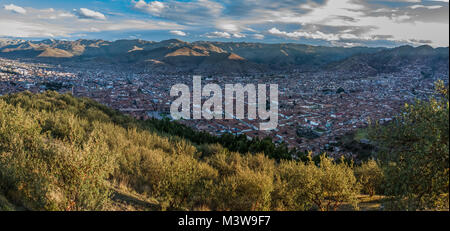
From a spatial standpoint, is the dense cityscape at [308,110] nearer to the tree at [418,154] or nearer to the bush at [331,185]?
the bush at [331,185]

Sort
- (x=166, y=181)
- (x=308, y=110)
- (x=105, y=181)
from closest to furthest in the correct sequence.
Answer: (x=105, y=181), (x=166, y=181), (x=308, y=110)

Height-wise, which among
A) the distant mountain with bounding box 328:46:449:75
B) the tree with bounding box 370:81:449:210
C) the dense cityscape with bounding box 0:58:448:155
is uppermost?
the distant mountain with bounding box 328:46:449:75

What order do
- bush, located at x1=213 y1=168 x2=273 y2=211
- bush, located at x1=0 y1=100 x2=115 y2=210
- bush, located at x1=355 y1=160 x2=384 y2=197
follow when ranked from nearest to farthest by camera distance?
bush, located at x1=0 y1=100 x2=115 y2=210
bush, located at x1=213 y1=168 x2=273 y2=211
bush, located at x1=355 y1=160 x2=384 y2=197

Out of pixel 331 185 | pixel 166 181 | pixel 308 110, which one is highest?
pixel 166 181

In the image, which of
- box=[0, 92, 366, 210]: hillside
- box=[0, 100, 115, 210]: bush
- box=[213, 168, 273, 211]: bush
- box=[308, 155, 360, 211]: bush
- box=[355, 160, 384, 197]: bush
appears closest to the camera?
box=[0, 100, 115, 210]: bush

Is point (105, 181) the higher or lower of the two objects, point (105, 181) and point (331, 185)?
the higher

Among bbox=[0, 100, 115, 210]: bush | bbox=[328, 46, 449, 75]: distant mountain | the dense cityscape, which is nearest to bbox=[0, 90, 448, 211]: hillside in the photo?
bbox=[0, 100, 115, 210]: bush

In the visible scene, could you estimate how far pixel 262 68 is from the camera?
164375mm

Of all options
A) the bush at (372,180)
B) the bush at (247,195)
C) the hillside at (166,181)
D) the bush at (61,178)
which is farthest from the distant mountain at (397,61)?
the bush at (61,178)

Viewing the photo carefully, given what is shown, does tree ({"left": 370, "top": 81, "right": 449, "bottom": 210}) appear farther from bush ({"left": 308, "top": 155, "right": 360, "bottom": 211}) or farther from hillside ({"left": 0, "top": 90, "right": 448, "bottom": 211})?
bush ({"left": 308, "top": 155, "right": 360, "bottom": 211})

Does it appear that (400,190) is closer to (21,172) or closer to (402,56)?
(21,172)

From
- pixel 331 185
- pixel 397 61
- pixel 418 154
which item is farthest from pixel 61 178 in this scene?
pixel 397 61

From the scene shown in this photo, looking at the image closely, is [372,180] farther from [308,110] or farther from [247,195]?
[308,110]
